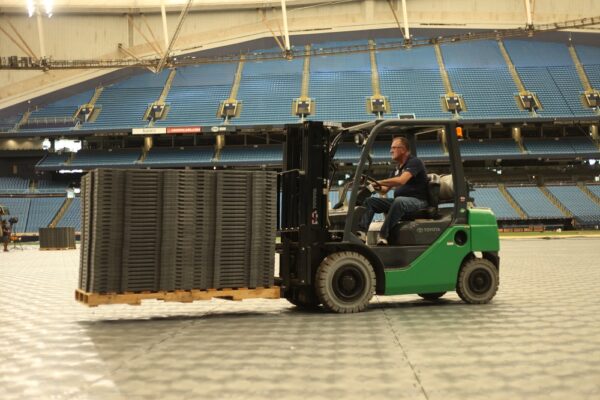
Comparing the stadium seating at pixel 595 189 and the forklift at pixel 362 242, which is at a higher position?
the stadium seating at pixel 595 189

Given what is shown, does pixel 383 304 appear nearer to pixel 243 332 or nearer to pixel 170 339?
pixel 243 332

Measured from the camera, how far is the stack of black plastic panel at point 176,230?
7043 mm

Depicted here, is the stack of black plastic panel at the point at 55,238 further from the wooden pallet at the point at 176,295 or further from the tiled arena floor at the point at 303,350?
the wooden pallet at the point at 176,295

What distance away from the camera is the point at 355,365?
4762 mm

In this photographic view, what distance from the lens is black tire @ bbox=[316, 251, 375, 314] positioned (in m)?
7.57

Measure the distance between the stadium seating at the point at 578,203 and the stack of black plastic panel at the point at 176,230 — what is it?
39.4 metres

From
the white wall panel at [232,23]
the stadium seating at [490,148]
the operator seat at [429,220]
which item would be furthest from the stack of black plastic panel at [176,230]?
the stadium seating at [490,148]

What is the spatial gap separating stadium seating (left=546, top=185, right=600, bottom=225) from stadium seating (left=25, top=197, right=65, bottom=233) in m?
34.2

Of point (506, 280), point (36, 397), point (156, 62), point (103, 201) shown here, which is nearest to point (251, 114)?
point (156, 62)

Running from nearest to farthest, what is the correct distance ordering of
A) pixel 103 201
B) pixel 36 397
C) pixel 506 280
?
pixel 36 397
pixel 103 201
pixel 506 280

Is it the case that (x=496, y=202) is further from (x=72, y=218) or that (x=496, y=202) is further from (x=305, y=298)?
(x=305, y=298)

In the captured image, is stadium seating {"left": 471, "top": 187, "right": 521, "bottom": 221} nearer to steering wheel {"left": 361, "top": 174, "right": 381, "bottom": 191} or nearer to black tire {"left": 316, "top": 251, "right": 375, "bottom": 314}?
steering wheel {"left": 361, "top": 174, "right": 381, "bottom": 191}

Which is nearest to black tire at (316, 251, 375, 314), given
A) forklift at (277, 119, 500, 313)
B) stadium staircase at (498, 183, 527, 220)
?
Result: forklift at (277, 119, 500, 313)

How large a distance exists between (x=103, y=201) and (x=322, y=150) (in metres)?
2.55
